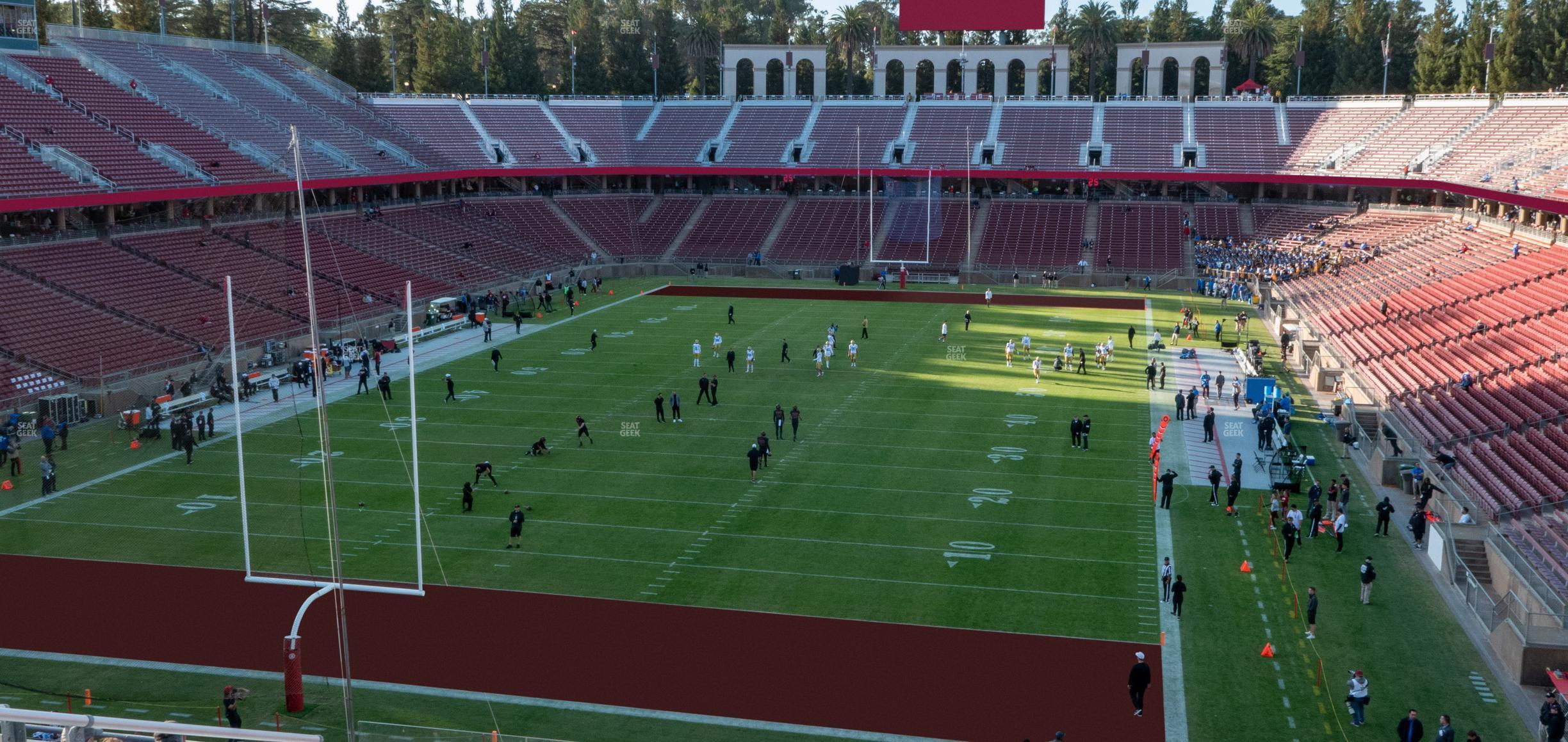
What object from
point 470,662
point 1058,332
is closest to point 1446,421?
point 1058,332

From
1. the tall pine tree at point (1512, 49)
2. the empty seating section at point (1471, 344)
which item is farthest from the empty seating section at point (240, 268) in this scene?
the tall pine tree at point (1512, 49)

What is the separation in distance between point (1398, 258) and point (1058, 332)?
52.8 feet

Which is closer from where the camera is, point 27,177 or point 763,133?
point 27,177

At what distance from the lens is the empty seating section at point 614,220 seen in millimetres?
71375

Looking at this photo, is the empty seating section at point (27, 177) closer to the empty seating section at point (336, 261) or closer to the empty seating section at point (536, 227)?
the empty seating section at point (336, 261)

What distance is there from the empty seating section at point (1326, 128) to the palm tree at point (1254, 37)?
1818cm

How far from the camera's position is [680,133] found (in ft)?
269

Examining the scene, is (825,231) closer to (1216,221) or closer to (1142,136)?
(1142,136)

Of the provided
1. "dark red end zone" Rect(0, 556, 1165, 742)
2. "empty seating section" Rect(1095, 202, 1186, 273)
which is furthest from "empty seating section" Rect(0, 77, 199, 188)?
"empty seating section" Rect(1095, 202, 1186, 273)

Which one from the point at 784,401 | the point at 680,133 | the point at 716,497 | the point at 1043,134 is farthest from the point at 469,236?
the point at 716,497

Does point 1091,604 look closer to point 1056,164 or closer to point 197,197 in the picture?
point 197,197

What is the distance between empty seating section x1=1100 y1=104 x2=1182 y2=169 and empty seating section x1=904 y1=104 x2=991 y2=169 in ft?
26.6

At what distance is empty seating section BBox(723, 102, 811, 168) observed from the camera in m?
78.7

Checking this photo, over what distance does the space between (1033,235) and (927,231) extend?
6750 mm
